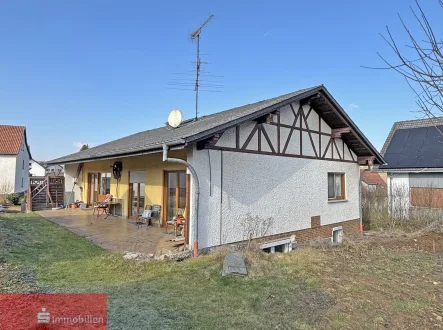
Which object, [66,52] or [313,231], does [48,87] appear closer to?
[66,52]

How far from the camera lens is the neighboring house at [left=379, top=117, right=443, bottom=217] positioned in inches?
558

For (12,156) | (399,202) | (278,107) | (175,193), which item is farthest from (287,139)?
(12,156)

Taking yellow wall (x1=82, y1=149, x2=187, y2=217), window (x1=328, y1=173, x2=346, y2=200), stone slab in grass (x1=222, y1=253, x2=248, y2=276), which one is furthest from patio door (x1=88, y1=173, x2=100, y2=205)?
window (x1=328, y1=173, x2=346, y2=200)

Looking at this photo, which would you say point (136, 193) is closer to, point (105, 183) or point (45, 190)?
point (105, 183)

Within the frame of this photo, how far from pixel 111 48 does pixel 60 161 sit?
7885mm

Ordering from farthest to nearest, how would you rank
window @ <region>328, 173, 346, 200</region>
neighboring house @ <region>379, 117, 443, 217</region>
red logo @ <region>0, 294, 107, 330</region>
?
1. neighboring house @ <region>379, 117, 443, 217</region>
2. window @ <region>328, 173, 346, 200</region>
3. red logo @ <region>0, 294, 107, 330</region>

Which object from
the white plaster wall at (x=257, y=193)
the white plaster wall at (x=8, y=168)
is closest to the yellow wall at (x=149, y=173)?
the white plaster wall at (x=257, y=193)

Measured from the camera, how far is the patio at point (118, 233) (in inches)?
299

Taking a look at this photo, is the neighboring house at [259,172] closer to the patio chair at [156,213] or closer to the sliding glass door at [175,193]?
the sliding glass door at [175,193]

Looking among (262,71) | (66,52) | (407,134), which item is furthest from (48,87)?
(407,134)

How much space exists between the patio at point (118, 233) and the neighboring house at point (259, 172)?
2.72ft

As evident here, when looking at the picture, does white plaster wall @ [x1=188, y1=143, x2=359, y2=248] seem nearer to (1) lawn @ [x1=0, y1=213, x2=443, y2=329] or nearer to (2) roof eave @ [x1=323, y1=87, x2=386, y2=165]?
(1) lawn @ [x1=0, y1=213, x2=443, y2=329]

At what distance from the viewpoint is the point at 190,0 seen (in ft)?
34.6

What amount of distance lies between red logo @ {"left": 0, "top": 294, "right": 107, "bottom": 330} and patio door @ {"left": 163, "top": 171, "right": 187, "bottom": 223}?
540cm
